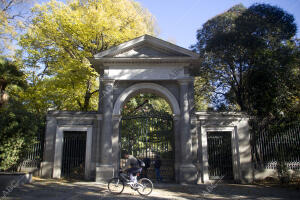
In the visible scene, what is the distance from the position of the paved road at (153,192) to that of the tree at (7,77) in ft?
20.4

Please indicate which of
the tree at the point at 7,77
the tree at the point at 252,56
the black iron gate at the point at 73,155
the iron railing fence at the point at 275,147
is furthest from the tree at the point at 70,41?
the iron railing fence at the point at 275,147

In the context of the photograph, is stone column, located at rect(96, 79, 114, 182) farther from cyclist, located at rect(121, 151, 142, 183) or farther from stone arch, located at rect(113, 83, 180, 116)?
cyclist, located at rect(121, 151, 142, 183)

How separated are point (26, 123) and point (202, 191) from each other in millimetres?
9873

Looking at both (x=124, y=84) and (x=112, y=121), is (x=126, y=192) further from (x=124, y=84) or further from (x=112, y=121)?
(x=124, y=84)

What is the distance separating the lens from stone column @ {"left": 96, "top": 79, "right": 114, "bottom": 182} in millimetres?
10500

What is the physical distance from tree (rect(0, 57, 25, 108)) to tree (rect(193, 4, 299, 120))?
36.7 feet

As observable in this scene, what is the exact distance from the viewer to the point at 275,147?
39.0 ft

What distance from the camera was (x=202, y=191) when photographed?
923cm

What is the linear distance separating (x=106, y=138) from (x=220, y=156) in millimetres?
6252

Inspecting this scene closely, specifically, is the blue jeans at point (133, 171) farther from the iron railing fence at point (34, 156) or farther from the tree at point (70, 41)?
the tree at point (70, 41)

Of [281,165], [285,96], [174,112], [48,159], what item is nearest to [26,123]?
[48,159]

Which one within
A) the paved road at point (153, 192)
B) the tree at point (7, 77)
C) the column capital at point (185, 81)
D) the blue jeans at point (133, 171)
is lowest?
the paved road at point (153, 192)

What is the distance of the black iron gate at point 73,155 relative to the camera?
467 inches

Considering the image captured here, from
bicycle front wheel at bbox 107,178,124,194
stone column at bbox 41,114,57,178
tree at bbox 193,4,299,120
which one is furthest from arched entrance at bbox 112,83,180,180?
stone column at bbox 41,114,57,178
